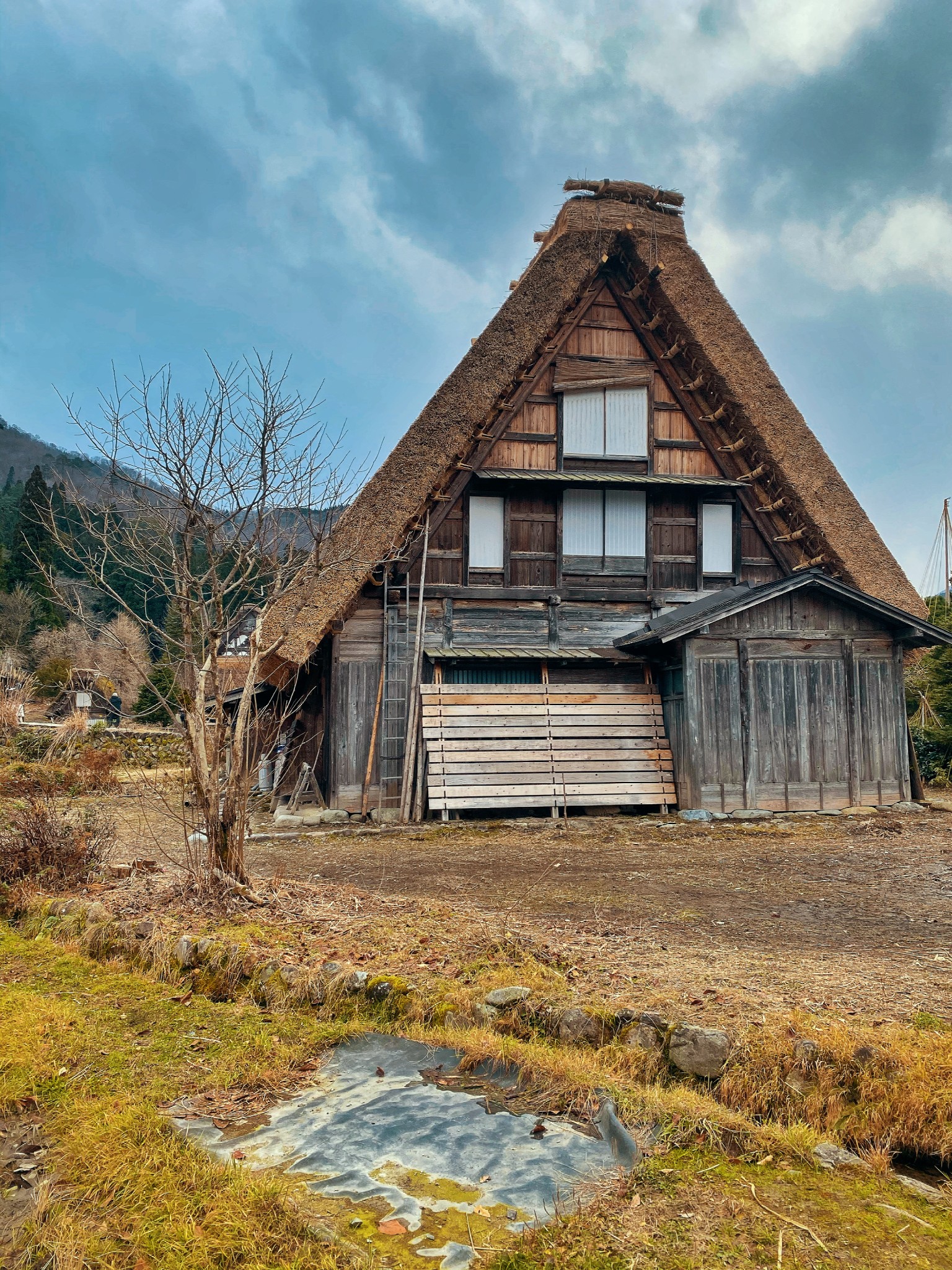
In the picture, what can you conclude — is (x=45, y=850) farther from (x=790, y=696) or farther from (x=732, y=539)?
(x=732, y=539)

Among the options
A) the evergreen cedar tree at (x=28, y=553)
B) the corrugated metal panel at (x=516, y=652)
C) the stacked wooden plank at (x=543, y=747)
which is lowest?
the stacked wooden plank at (x=543, y=747)

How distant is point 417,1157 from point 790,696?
40.9ft

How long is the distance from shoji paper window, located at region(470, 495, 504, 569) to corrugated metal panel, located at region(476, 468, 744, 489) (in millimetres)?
566

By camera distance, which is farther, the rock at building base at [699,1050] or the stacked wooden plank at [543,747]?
the stacked wooden plank at [543,747]

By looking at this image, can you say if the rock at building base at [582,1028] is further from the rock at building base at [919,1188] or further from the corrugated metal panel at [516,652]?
the corrugated metal panel at [516,652]

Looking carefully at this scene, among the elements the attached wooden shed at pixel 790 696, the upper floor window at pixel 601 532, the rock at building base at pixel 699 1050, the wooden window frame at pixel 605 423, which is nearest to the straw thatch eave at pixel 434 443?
the wooden window frame at pixel 605 423

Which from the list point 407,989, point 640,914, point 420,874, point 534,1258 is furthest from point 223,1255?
point 420,874

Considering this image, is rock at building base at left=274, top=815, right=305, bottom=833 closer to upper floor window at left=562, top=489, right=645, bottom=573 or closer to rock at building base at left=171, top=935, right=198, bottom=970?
upper floor window at left=562, top=489, right=645, bottom=573

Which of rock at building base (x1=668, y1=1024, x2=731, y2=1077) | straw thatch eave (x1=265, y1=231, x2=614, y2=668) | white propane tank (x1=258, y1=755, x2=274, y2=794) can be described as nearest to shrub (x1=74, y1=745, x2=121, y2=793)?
white propane tank (x1=258, y1=755, x2=274, y2=794)

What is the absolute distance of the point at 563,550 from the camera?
1628 cm

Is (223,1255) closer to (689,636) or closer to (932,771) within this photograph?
(689,636)

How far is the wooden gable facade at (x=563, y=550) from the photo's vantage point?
14.5 metres

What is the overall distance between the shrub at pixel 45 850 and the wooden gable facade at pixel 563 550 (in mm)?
5092

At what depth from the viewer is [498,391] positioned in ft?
51.3
